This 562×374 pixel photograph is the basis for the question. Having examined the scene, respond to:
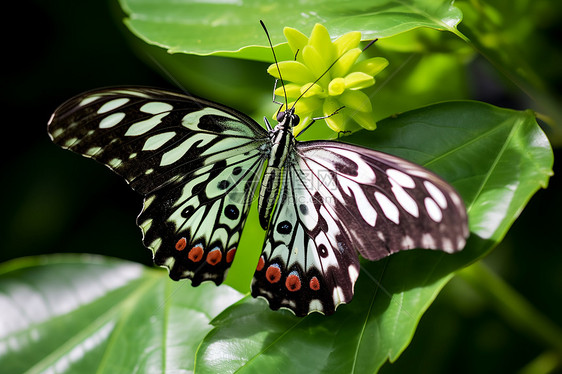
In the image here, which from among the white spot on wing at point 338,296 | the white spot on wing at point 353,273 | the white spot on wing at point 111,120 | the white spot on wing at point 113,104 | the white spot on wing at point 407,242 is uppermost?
the white spot on wing at point 113,104

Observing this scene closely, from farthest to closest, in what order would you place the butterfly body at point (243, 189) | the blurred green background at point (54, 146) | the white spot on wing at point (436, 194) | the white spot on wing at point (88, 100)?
the blurred green background at point (54, 146), the white spot on wing at point (88, 100), the butterfly body at point (243, 189), the white spot on wing at point (436, 194)

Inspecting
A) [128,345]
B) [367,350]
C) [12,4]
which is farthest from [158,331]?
[12,4]

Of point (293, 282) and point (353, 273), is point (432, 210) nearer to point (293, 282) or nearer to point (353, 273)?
point (353, 273)

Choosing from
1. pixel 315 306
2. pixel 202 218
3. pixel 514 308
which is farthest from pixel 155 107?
pixel 514 308

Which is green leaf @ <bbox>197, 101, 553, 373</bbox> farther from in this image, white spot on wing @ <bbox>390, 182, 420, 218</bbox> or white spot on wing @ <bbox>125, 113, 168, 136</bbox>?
white spot on wing @ <bbox>125, 113, 168, 136</bbox>

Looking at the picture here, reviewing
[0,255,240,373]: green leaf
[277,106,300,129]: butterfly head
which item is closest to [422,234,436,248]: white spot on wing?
[277,106,300,129]: butterfly head

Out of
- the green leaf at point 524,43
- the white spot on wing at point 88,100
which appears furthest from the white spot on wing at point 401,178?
the white spot on wing at point 88,100

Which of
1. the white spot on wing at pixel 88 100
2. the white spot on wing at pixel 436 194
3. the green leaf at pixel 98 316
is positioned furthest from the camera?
the green leaf at pixel 98 316

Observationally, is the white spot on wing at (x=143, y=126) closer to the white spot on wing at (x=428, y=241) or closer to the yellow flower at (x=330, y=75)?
the yellow flower at (x=330, y=75)
